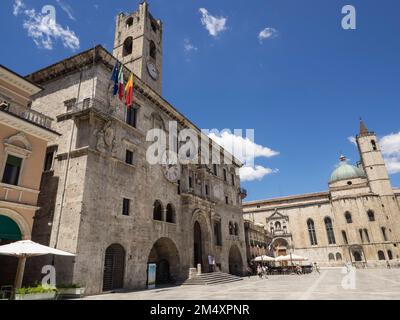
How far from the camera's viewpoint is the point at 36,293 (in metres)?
12.3

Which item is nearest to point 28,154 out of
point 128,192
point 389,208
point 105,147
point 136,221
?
point 105,147

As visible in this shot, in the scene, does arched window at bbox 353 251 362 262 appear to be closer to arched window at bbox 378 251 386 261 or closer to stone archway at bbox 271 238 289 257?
arched window at bbox 378 251 386 261

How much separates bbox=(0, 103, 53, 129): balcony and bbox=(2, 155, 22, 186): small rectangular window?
2.42 m

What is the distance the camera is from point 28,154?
15.4 metres

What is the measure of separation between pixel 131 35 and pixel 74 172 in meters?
21.8

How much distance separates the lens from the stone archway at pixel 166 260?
24.4 metres

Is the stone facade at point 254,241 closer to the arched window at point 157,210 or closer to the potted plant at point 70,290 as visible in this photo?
the arched window at point 157,210

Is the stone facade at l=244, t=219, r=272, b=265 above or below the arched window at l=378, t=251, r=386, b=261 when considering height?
above

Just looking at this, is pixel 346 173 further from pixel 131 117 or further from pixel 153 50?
pixel 131 117

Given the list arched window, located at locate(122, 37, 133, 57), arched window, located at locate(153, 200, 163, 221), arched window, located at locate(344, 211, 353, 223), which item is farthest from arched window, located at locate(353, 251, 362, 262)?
arched window, located at locate(122, 37, 133, 57)

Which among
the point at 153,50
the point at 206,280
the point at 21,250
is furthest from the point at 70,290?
the point at 153,50

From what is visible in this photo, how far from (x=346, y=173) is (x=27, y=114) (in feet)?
223

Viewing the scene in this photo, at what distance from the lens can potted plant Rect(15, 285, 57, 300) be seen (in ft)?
38.7
